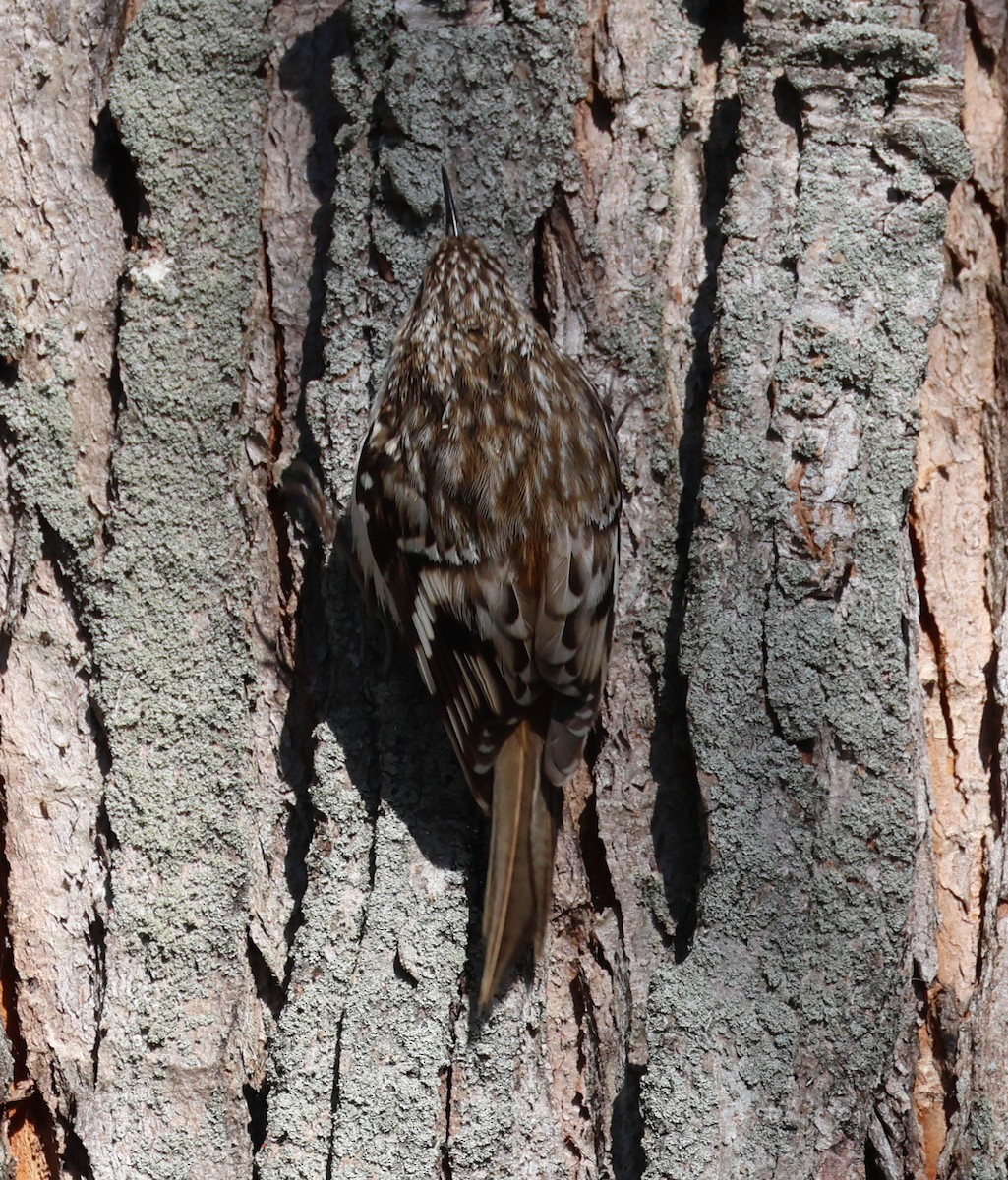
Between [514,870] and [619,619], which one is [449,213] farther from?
[514,870]

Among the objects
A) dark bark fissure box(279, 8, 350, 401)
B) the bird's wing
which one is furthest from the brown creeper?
dark bark fissure box(279, 8, 350, 401)

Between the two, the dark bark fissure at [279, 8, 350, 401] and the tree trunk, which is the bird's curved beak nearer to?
the tree trunk

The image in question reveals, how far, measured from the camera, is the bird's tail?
1590 mm

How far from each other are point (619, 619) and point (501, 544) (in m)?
0.20

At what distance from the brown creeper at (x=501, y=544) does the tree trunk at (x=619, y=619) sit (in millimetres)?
44

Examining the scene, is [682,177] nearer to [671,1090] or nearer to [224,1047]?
[671,1090]

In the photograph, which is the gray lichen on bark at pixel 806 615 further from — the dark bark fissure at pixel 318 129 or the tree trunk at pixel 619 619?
the dark bark fissure at pixel 318 129

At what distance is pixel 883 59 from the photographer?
65.4 inches

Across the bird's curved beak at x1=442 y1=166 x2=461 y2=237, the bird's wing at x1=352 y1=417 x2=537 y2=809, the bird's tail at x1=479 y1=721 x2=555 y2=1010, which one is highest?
the bird's curved beak at x1=442 y1=166 x2=461 y2=237

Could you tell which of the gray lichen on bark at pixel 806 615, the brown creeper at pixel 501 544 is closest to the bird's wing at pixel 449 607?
the brown creeper at pixel 501 544

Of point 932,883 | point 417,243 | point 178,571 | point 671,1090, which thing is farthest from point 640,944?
point 417,243

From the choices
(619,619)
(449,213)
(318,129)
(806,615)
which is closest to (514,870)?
(619,619)

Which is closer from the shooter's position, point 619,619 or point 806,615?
point 806,615

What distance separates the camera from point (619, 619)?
170 centimetres
